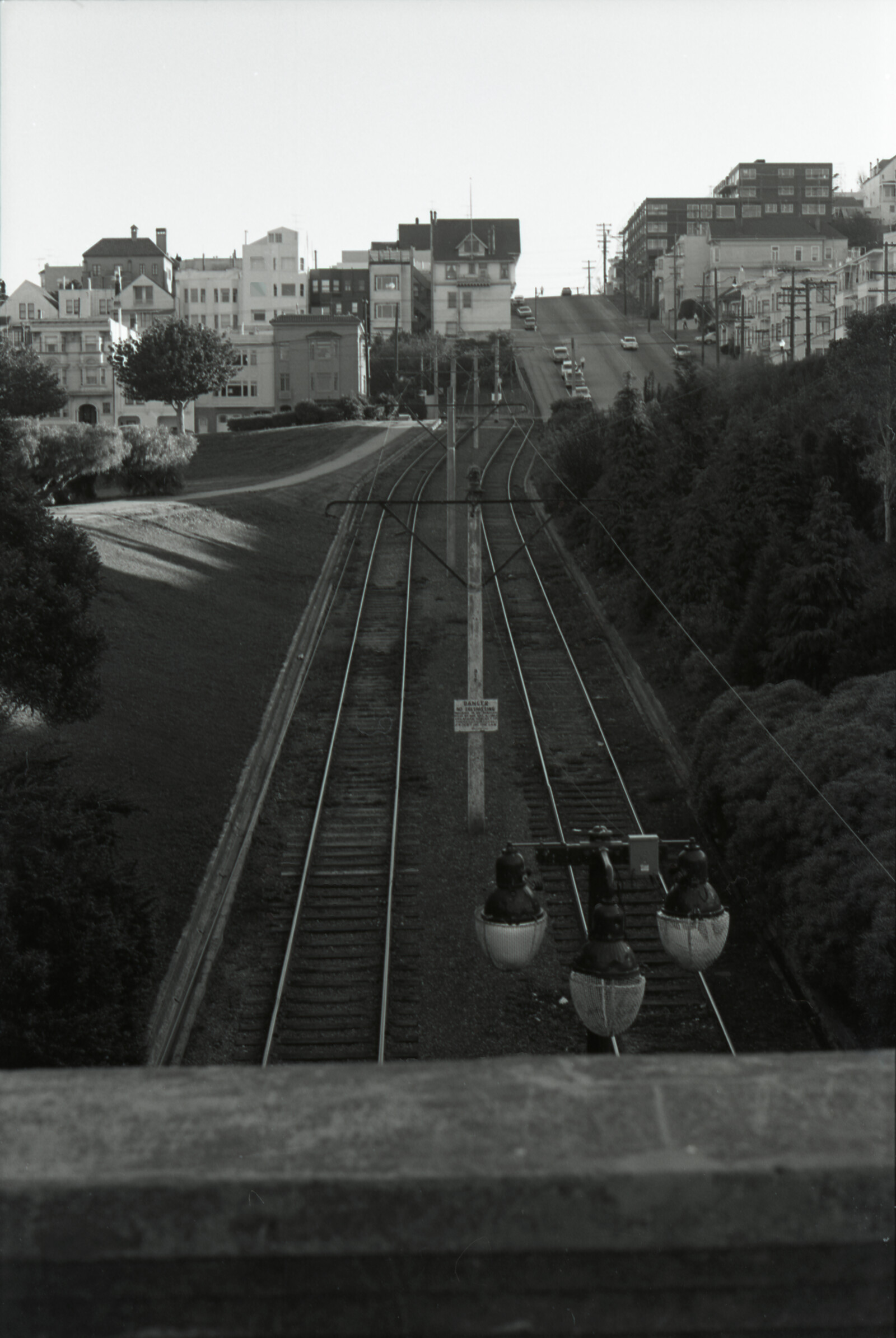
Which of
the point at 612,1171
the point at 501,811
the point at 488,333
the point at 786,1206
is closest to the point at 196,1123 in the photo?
the point at 612,1171

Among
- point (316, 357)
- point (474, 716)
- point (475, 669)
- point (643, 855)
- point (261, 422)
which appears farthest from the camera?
point (316, 357)

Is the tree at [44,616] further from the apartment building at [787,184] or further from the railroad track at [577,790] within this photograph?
the apartment building at [787,184]

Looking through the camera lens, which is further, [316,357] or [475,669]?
[316,357]

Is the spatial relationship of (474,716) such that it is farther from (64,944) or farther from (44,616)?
(64,944)

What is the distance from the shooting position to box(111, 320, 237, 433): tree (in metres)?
70.4

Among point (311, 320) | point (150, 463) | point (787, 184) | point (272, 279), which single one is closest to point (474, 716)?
point (150, 463)

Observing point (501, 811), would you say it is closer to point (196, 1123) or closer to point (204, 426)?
point (196, 1123)

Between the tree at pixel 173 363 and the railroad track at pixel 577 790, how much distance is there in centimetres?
3734

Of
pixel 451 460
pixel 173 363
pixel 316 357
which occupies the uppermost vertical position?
pixel 316 357

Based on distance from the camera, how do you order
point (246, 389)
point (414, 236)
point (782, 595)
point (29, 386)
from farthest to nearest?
point (414, 236), point (246, 389), point (29, 386), point (782, 595)

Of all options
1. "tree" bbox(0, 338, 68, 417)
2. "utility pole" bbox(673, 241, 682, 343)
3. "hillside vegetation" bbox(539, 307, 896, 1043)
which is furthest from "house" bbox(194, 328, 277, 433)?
"hillside vegetation" bbox(539, 307, 896, 1043)

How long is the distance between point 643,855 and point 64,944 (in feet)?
22.7

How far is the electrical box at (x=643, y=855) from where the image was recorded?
7371 millimetres

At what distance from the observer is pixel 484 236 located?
116 metres
